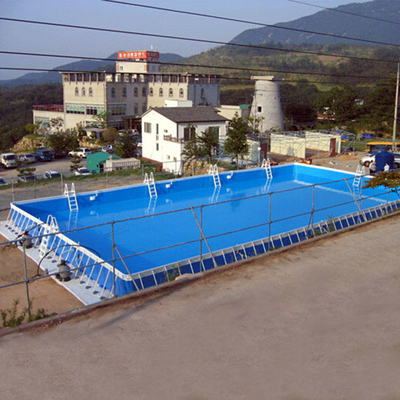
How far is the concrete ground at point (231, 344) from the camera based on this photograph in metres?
5.72

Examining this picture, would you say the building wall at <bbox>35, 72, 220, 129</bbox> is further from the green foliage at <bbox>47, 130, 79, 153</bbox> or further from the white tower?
the white tower

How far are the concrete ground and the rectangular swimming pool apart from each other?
2780 mm

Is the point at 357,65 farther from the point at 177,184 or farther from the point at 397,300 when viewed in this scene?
the point at 397,300

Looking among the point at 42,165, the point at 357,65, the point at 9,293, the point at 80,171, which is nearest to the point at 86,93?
the point at 42,165

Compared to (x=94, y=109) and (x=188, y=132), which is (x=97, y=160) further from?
(x=94, y=109)

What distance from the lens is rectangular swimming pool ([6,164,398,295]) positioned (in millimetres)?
13523

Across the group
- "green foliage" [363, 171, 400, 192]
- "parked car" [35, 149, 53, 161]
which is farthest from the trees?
"parked car" [35, 149, 53, 161]

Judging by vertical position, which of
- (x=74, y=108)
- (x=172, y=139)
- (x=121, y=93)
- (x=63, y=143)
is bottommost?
(x=63, y=143)

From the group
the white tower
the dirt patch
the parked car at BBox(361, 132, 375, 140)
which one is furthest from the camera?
the white tower

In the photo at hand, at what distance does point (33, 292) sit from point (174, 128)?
23495mm

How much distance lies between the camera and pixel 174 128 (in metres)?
34.2

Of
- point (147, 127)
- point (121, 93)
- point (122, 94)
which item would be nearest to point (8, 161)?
point (147, 127)

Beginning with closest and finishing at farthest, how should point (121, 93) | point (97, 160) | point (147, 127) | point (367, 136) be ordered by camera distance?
point (97, 160) → point (147, 127) → point (367, 136) → point (121, 93)

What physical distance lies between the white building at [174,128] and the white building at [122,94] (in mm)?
40285
